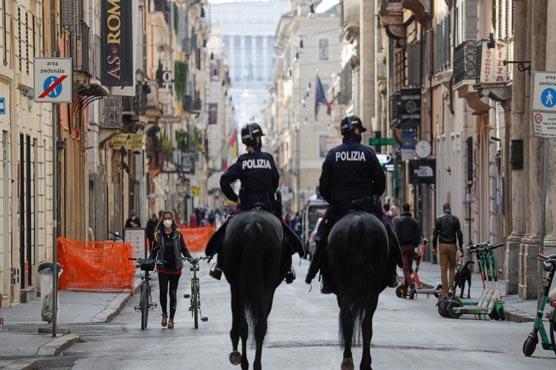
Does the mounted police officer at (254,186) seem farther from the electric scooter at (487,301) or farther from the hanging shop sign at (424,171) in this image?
the hanging shop sign at (424,171)

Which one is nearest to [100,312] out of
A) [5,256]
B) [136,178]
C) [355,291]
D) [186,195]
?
[5,256]

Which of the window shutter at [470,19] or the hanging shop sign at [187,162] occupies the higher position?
the window shutter at [470,19]

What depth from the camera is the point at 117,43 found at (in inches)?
2110

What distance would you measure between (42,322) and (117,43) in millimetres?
25840

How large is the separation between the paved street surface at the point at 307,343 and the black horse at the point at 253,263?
0.94m

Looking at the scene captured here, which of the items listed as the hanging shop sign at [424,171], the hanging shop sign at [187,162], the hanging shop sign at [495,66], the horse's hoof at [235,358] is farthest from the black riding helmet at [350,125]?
the hanging shop sign at [187,162]

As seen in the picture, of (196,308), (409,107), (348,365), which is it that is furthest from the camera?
(409,107)

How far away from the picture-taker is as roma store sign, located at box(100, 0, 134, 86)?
173 ft

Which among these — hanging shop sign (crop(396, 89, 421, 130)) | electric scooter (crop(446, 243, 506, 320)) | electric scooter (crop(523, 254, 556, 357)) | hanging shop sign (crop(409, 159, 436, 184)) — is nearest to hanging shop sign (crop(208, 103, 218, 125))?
hanging shop sign (crop(396, 89, 421, 130))

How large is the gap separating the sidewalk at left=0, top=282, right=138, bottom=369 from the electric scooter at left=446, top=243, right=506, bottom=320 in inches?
215

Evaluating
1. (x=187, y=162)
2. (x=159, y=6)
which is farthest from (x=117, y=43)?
(x=187, y=162)

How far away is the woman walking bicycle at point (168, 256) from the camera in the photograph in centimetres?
2816

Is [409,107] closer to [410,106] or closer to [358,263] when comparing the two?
[410,106]

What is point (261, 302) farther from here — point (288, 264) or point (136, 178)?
point (136, 178)
